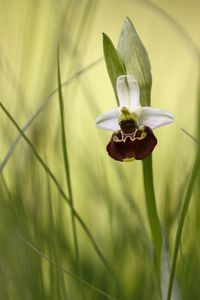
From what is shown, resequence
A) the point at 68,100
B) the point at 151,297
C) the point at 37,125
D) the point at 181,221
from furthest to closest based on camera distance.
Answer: the point at 68,100 < the point at 37,125 < the point at 151,297 < the point at 181,221

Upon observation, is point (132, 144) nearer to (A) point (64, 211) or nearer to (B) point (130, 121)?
(B) point (130, 121)

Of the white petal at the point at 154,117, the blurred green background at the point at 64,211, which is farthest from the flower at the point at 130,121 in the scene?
the blurred green background at the point at 64,211

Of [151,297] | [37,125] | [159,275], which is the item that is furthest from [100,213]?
[159,275]

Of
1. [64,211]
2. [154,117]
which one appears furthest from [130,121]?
[64,211]

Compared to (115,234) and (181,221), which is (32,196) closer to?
(115,234)

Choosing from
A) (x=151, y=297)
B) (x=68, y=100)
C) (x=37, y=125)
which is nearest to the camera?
(x=151, y=297)

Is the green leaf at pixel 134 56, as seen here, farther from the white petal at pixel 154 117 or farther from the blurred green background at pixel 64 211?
the blurred green background at pixel 64 211
